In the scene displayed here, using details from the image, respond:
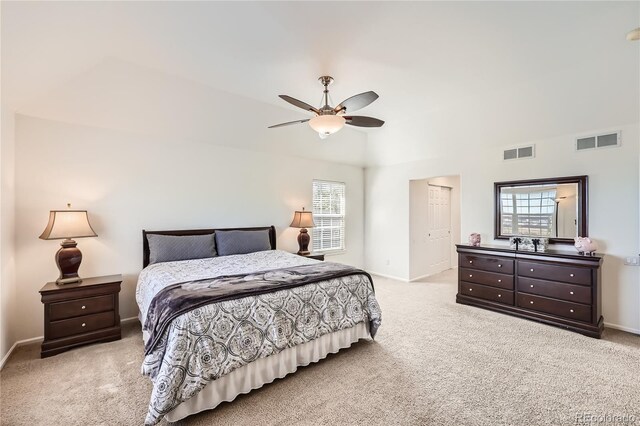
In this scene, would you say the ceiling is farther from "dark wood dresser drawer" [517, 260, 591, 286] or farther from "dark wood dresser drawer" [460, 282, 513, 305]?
"dark wood dresser drawer" [460, 282, 513, 305]

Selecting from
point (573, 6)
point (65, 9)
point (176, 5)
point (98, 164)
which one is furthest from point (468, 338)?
point (98, 164)

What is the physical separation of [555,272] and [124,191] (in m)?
5.62

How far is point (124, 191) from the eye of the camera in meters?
3.67

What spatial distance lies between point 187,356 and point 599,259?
4.33 metres

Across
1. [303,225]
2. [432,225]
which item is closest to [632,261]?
[432,225]

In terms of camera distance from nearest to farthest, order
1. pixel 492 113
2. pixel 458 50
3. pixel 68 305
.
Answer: pixel 458 50, pixel 68 305, pixel 492 113

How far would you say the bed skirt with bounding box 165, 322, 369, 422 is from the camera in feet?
6.48

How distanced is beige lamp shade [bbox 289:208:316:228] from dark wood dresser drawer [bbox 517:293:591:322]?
3304mm

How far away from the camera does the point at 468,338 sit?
3.19 metres

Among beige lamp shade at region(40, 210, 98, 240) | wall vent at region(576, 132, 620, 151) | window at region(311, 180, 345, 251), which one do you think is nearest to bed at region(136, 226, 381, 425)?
beige lamp shade at region(40, 210, 98, 240)

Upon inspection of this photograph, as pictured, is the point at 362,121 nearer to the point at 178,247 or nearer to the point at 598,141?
the point at 178,247

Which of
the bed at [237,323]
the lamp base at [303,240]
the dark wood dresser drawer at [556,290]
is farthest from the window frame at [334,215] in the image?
the dark wood dresser drawer at [556,290]

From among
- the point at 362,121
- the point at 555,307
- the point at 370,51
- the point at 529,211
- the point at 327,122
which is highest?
the point at 370,51

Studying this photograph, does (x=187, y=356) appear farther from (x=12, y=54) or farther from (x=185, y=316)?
(x=12, y=54)
